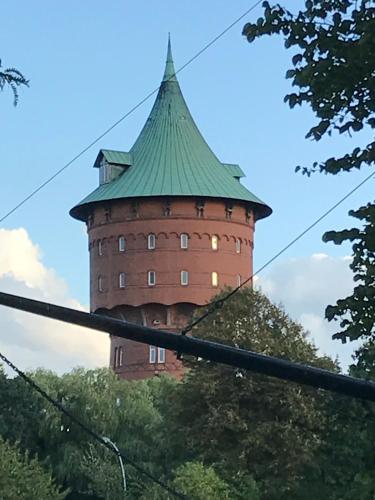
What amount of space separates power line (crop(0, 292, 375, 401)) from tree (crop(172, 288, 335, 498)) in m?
33.4

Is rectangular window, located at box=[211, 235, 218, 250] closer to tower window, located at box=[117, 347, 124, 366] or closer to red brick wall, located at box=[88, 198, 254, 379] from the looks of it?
red brick wall, located at box=[88, 198, 254, 379]

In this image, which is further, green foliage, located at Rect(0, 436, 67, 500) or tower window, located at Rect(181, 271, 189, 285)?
tower window, located at Rect(181, 271, 189, 285)

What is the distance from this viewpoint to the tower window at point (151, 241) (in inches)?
3243

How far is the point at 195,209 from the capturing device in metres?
83.1

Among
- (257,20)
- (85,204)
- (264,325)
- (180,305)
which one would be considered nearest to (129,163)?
(85,204)

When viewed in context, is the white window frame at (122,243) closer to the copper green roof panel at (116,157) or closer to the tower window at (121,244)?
the tower window at (121,244)

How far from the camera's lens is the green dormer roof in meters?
82.8

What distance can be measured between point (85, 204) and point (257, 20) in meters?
70.9

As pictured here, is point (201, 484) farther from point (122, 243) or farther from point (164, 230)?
point (122, 243)

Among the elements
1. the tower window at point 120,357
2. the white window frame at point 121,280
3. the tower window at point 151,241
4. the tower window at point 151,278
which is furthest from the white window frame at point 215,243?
the tower window at point 120,357

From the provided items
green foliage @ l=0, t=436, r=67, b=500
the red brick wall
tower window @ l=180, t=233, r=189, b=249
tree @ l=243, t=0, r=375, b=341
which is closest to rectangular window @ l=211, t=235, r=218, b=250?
the red brick wall

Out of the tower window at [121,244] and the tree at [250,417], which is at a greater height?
the tower window at [121,244]

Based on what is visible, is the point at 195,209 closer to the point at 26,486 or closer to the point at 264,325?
the point at 264,325

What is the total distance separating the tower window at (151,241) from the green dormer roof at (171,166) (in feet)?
7.96
